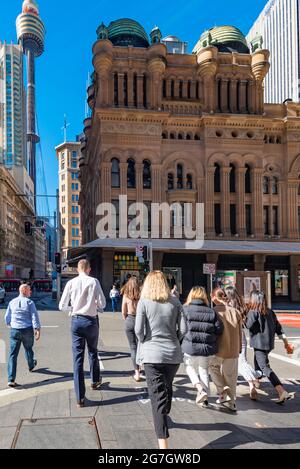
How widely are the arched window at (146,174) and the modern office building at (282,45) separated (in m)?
93.1

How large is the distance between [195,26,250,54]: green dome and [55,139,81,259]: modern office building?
2802 inches

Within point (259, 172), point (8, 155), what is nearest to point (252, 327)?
point (259, 172)

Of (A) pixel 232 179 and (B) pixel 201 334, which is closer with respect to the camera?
(B) pixel 201 334

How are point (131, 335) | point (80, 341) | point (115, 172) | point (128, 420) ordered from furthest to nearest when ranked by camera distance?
point (115, 172)
point (131, 335)
point (80, 341)
point (128, 420)

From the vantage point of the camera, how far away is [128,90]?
33188mm

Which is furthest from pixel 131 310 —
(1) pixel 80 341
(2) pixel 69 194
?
(2) pixel 69 194

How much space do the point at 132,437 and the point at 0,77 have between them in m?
170

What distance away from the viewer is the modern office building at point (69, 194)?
107938 mm

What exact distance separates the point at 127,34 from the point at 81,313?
35619 mm

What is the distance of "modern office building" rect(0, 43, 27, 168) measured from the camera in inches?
6019

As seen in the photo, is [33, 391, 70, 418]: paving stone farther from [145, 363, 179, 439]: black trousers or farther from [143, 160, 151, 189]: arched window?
[143, 160, 151, 189]: arched window

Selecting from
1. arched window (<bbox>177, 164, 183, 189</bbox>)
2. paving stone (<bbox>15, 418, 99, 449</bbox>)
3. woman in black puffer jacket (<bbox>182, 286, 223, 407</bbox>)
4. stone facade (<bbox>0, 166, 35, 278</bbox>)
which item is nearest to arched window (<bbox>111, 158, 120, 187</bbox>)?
arched window (<bbox>177, 164, 183, 189</bbox>)

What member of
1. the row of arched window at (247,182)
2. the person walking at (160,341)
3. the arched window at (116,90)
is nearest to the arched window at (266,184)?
the row of arched window at (247,182)
